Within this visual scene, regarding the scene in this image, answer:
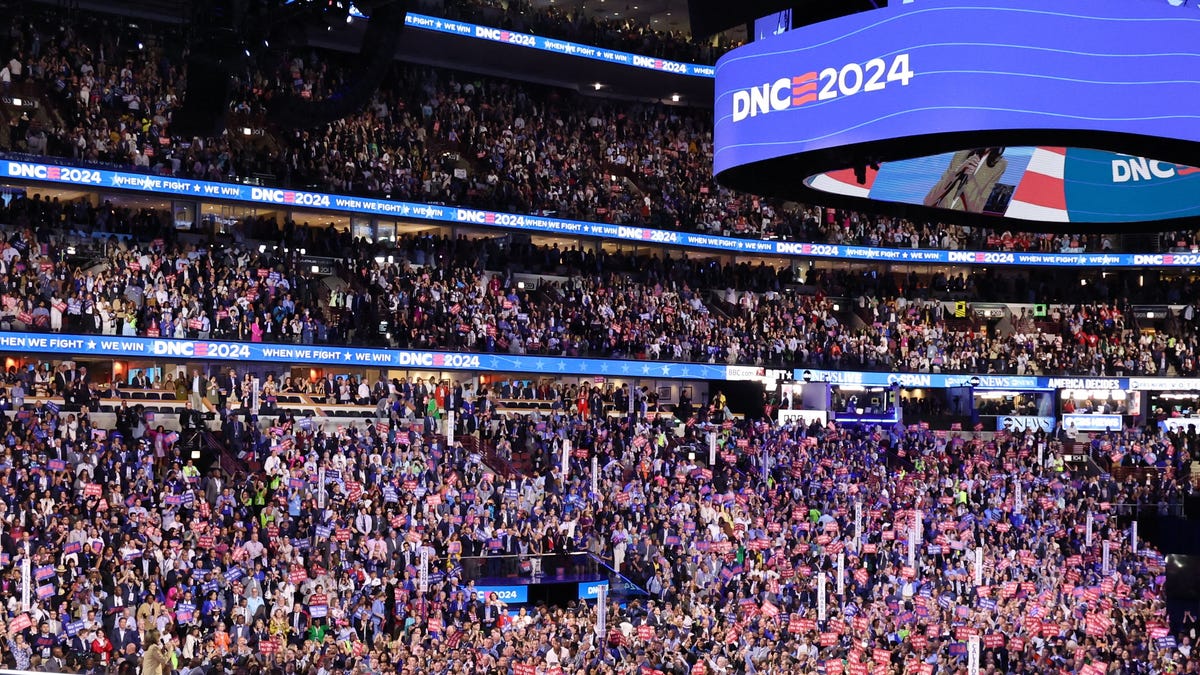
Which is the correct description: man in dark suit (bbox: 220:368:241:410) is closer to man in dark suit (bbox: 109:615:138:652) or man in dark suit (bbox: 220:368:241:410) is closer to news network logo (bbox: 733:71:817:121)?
man in dark suit (bbox: 109:615:138:652)

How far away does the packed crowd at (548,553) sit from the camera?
24.4 metres

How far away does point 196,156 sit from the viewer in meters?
40.9

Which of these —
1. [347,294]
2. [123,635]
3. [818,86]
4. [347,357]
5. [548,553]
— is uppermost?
[818,86]

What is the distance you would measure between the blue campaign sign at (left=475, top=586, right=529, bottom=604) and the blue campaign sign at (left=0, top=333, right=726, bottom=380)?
11783mm

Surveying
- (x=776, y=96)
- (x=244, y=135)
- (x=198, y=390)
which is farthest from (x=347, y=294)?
(x=776, y=96)

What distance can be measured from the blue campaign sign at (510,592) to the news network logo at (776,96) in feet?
48.0

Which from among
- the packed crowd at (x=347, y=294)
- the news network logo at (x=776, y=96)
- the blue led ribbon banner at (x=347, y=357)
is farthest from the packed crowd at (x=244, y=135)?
the news network logo at (x=776, y=96)

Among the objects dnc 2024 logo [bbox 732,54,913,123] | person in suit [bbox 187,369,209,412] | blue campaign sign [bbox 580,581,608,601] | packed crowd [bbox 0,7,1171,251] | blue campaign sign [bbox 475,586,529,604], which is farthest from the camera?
packed crowd [bbox 0,7,1171,251]

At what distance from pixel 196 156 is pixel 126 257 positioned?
14.8 ft

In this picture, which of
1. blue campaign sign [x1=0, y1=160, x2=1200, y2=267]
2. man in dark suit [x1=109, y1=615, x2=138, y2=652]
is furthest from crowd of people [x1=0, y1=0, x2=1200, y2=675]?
blue campaign sign [x1=0, y1=160, x2=1200, y2=267]

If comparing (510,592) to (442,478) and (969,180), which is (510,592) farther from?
(969,180)

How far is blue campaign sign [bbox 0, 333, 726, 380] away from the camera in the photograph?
35531 millimetres

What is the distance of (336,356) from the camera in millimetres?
39688

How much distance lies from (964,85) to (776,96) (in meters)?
2.24
